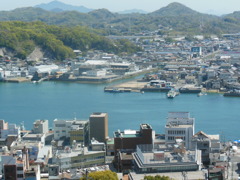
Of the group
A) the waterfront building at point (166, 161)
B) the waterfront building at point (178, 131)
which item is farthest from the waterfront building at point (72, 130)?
the waterfront building at point (166, 161)

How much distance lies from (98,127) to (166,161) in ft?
6.47

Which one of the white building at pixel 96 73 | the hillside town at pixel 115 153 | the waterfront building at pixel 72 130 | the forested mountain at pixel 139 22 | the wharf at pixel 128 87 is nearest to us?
the hillside town at pixel 115 153

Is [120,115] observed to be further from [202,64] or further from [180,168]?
[202,64]

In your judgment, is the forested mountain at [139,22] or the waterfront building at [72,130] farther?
the forested mountain at [139,22]

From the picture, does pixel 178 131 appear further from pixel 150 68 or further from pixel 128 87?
pixel 150 68

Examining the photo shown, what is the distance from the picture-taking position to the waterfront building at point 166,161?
4730 mm

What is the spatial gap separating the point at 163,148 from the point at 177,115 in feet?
4.31

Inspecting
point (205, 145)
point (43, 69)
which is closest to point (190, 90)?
point (43, 69)

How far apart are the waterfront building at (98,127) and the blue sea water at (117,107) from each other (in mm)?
1421

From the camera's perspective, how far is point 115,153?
5824 mm

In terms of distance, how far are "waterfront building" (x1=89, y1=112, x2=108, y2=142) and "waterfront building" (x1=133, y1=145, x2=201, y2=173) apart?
63.4 inches

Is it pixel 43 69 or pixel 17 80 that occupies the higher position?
pixel 43 69

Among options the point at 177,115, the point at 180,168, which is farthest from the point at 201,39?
the point at 180,168

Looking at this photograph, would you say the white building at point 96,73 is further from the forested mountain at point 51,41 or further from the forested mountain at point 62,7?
the forested mountain at point 62,7
